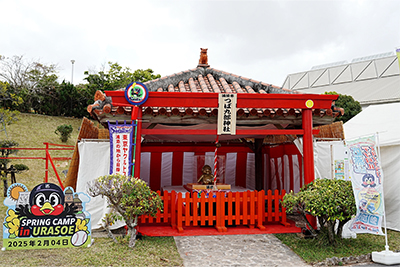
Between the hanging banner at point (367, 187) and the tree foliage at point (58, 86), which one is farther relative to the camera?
the tree foliage at point (58, 86)

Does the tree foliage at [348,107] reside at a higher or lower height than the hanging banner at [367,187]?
higher

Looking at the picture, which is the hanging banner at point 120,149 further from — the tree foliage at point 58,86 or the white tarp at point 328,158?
the tree foliage at point 58,86

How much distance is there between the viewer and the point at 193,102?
257 inches

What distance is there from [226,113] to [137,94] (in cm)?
191

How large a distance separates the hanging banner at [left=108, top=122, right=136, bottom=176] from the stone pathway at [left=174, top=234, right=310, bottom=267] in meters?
1.81

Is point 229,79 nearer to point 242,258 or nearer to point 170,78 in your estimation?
point 170,78

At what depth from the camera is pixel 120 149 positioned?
6.36 metres

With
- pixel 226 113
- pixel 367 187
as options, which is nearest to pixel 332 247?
pixel 367 187

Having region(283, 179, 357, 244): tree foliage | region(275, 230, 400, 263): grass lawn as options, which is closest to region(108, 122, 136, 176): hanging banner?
region(283, 179, 357, 244): tree foliage

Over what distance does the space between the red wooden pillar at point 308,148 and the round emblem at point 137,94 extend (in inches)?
139

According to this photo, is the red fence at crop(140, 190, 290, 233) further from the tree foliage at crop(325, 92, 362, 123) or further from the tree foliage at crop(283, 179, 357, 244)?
the tree foliage at crop(325, 92, 362, 123)

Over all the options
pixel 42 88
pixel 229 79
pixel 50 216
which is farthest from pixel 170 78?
pixel 42 88

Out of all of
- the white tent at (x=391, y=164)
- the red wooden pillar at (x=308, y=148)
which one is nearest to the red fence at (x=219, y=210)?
the red wooden pillar at (x=308, y=148)

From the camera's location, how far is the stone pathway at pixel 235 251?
16.2 feet
